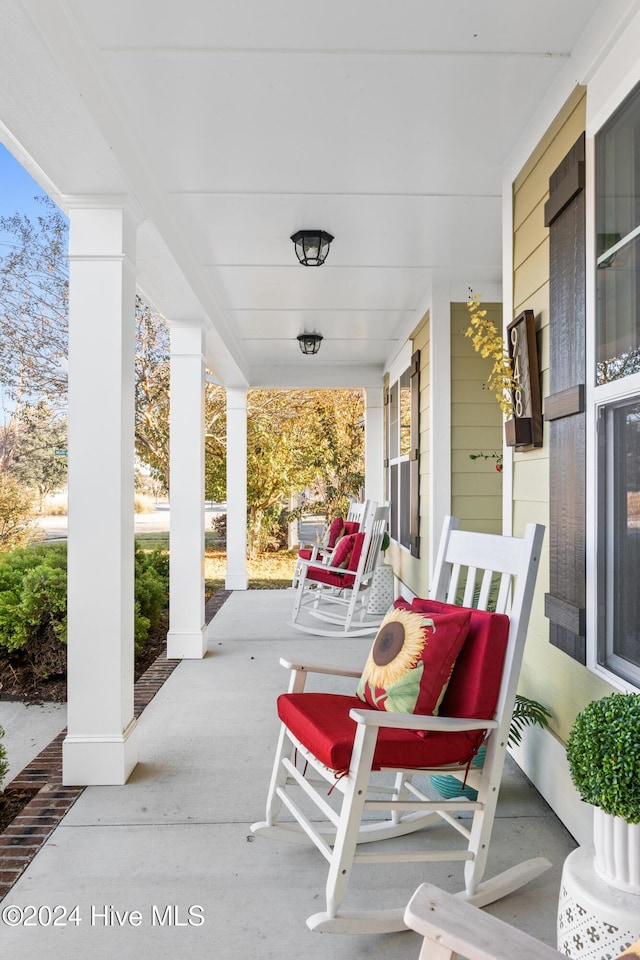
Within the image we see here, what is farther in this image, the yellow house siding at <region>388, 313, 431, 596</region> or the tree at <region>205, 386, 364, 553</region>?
the tree at <region>205, 386, 364, 553</region>

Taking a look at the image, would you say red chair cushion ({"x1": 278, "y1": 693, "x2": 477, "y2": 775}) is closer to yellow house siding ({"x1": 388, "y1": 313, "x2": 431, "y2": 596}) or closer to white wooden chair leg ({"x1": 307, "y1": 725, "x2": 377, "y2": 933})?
white wooden chair leg ({"x1": 307, "y1": 725, "x2": 377, "y2": 933})

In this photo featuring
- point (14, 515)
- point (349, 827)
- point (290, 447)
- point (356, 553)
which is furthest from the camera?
point (290, 447)

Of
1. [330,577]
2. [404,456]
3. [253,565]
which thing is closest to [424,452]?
[404,456]

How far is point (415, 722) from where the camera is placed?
6.17ft

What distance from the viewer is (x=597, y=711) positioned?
1577 millimetres

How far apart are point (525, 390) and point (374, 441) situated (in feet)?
18.4

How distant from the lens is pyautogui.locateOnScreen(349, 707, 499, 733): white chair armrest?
1801 mm

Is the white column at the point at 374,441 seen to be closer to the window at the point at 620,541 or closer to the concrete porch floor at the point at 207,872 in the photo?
the concrete porch floor at the point at 207,872

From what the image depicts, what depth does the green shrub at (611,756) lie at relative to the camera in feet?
4.79

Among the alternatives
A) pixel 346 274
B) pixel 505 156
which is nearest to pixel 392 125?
pixel 505 156

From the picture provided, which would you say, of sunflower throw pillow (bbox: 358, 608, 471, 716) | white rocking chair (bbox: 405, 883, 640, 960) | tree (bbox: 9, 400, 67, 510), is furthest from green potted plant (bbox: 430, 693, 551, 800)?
tree (bbox: 9, 400, 67, 510)

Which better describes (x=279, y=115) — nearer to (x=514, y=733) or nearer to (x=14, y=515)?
(x=514, y=733)

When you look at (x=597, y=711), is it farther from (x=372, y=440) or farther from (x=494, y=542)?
(x=372, y=440)

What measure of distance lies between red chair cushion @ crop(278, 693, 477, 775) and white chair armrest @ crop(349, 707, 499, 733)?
0.04m
